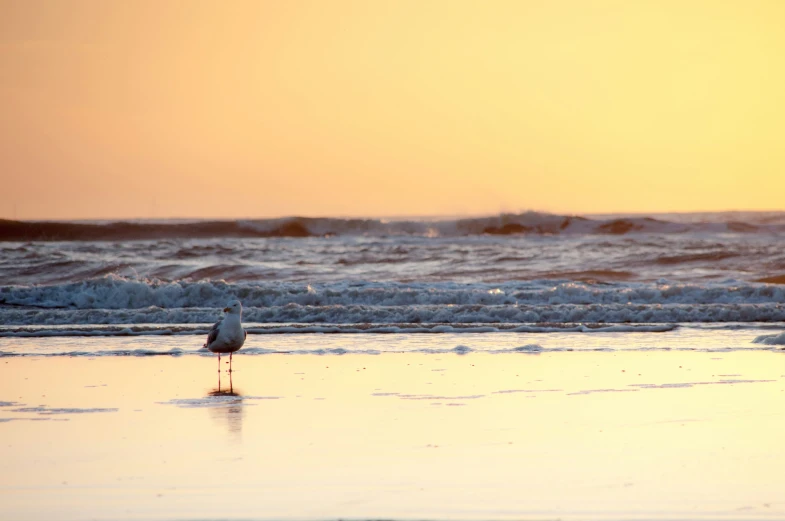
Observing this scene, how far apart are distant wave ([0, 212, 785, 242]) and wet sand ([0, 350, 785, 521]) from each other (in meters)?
37.3

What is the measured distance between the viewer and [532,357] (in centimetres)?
1080

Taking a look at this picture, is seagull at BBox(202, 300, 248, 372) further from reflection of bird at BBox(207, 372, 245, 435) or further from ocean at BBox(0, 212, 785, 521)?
reflection of bird at BBox(207, 372, 245, 435)

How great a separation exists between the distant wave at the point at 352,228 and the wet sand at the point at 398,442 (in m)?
37.3

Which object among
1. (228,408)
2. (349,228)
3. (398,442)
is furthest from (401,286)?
(349,228)

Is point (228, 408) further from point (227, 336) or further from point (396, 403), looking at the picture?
point (227, 336)

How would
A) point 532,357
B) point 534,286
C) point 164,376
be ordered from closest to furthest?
1. point 164,376
2. point 532,357
3. point 534,286

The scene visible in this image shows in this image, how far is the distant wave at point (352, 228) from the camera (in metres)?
45.9

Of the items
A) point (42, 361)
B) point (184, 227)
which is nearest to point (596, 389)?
point (42, 361)

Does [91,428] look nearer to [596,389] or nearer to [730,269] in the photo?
[596,389]

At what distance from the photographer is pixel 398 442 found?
20.9ft

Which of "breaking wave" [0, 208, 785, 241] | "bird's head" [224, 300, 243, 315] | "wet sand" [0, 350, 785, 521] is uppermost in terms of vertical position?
"breaking wave" [0, 208, 785, 241]

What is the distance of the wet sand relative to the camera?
5016mm

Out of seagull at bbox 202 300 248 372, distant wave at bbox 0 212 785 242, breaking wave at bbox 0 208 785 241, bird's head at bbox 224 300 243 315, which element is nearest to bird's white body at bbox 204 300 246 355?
seagull at bbox 202 300 248 372

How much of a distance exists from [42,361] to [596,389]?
5.97 meters
